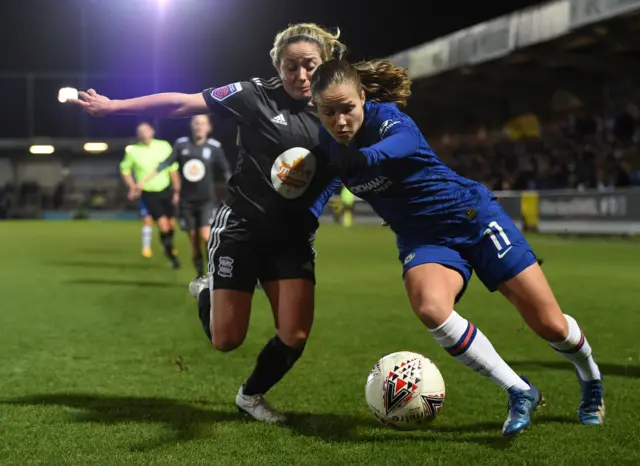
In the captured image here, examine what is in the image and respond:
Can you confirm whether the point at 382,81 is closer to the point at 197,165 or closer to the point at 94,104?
the point at 94,104

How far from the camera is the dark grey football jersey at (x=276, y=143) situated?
4238 mm

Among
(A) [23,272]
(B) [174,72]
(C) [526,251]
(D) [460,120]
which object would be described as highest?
(B) [174,72]

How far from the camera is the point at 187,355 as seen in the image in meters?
6.21

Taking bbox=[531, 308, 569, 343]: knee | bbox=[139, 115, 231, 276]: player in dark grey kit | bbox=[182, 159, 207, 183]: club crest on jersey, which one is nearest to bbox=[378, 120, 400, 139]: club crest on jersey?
bbox=[531, 308, 569, 343]: knee

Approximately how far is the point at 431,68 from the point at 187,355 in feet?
78.3

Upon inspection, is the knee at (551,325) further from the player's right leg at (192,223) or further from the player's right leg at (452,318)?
the player's right leg at (192,223)

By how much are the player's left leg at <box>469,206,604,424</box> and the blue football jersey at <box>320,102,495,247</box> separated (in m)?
0.09

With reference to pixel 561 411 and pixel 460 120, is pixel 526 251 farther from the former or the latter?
pixel 460 120

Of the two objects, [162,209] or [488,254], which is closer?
[488,254]

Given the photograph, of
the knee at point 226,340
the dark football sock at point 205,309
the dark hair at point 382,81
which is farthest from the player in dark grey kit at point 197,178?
the dark hair at point 382,81

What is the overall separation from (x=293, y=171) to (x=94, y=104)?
1.08m

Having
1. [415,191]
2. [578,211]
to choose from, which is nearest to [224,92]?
[415,191]

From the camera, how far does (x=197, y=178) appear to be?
38.7 ft

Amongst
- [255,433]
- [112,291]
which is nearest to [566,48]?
[112,291]
